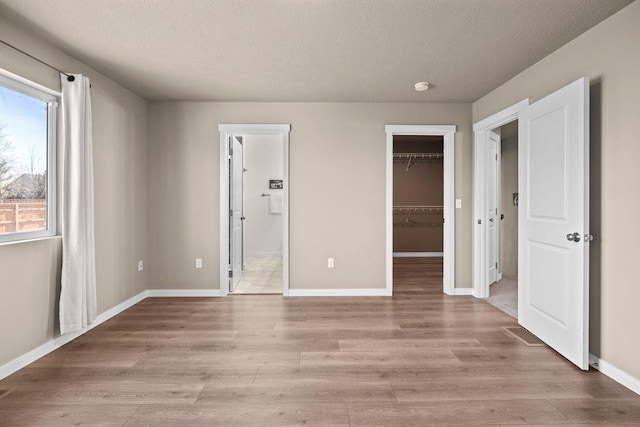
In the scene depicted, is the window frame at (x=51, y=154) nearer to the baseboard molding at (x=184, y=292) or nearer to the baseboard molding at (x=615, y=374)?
the baseboard molding at (x=184, y=292)

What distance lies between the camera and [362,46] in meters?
2.70

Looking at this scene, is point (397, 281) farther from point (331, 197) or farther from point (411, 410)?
point (411, 410)

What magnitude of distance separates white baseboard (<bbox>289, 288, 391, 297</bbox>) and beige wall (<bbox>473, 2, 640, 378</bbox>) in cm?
219

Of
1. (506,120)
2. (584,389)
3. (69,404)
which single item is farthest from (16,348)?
(506,120)

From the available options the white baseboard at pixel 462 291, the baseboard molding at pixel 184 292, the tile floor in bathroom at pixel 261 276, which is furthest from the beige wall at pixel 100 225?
the white baseboard at pixel 462 291

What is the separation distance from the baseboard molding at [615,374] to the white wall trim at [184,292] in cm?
365

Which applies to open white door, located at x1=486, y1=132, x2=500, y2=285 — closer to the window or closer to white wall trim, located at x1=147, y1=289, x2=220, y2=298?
white wall trim, located at x1=147, y1=289, x2=220, y2=298

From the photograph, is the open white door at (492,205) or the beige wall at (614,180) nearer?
the beige wall at (614,180)

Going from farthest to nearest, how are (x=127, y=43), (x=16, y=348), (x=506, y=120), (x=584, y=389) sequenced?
(x=506, y=120)
(x=127, y=43)
(x=16, y=348)
(x=584, y=389)

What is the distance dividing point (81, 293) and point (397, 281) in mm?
3801

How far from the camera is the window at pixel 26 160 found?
234 centimetres

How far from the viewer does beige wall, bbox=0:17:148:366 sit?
2.34 meters

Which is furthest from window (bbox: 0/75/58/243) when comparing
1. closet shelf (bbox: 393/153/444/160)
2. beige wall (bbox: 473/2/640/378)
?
closet shelf (bbox: 393/153/444/160)

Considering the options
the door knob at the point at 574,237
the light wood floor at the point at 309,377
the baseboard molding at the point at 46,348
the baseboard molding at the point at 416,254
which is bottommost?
the light wood floor at the point at 309,377
